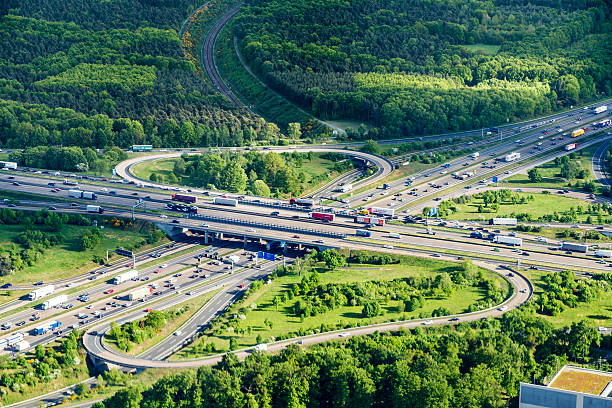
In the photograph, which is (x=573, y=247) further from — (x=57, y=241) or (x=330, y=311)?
(x=57, y=241)

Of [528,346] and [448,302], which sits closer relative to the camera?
[528,346]

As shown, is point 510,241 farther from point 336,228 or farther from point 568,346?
point 568,346

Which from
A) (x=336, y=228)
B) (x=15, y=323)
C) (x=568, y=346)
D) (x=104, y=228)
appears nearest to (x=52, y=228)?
(x=104, y=228)

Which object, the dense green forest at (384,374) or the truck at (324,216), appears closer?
the dense green forest at (384,374)

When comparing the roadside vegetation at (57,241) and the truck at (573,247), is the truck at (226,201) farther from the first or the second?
the truck at (573,247)

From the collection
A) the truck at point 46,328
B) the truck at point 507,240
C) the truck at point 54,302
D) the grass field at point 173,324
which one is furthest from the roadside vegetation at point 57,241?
the truck at point 507,240

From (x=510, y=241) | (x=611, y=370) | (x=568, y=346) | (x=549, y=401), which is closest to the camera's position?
(x=549, y=401)

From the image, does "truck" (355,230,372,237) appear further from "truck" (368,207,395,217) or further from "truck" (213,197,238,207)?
"truck" (213,197,238,207)
